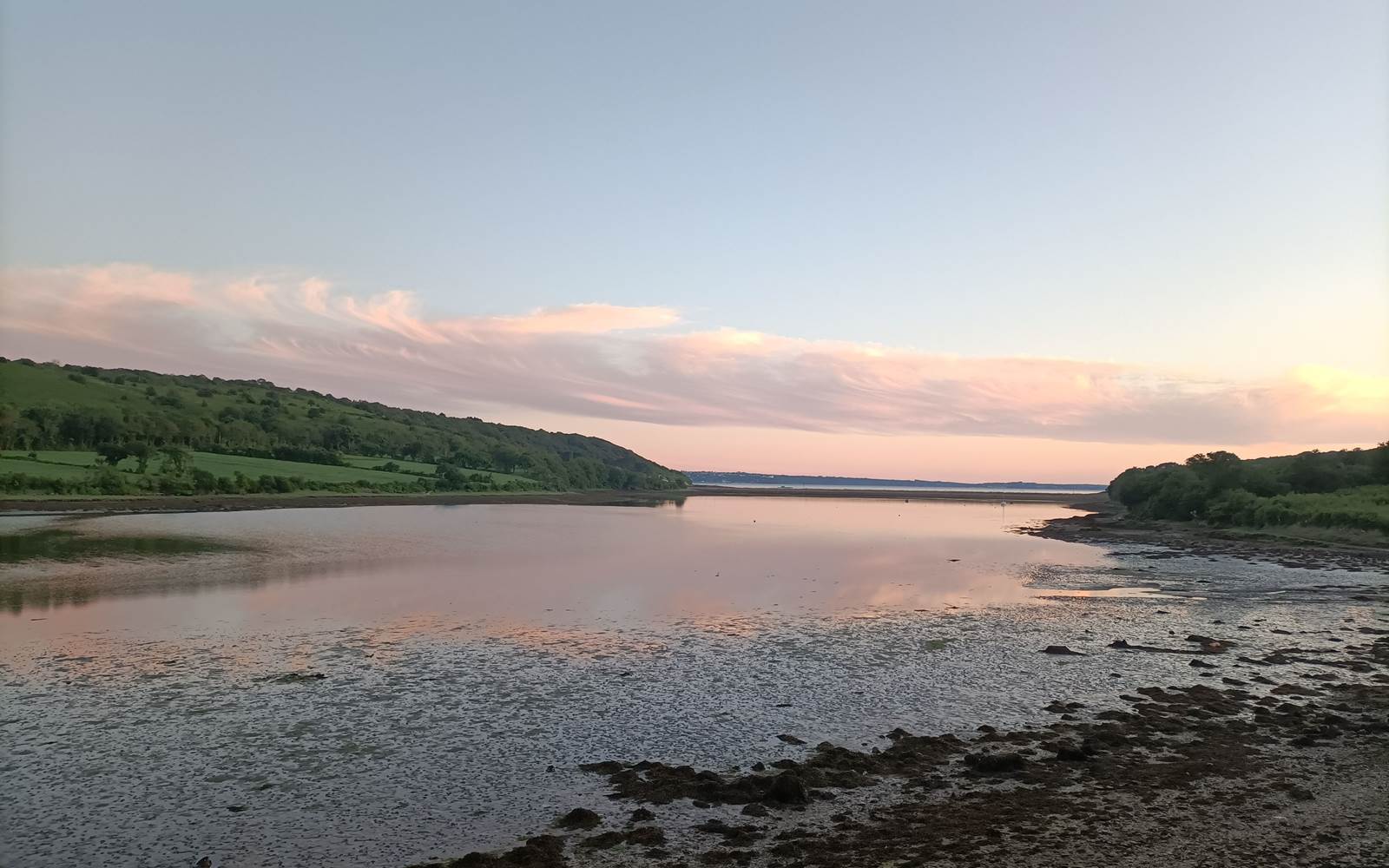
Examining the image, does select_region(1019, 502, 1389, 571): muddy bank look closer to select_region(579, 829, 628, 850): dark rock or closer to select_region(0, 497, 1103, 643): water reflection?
select_region(0, 497, 1103, 643): water reflection

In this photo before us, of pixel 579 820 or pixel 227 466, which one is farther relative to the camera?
pixel 227 466

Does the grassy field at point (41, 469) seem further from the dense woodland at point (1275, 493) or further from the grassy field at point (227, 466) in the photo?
the dense woodland at point (1275, 493)

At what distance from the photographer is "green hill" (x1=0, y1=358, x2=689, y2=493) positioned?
3339 inches

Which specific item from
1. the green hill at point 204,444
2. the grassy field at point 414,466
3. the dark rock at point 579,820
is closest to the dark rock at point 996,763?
the dark rock at point 579,820

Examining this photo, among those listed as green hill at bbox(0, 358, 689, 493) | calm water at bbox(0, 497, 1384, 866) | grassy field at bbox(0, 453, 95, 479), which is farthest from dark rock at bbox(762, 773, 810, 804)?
grassy field at bbox(0, 453, 95, 479)

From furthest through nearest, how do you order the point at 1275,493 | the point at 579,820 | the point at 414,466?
the point at 414,466 → the point at 1275,493 → the point at 579,820

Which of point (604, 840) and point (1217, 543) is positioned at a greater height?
point (1217, 543)

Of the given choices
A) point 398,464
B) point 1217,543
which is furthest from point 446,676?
point 398,464

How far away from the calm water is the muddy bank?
28.3 feet

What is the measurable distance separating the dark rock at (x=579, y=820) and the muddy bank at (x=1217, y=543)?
47636 millimetres

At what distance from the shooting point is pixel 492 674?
18.5 metres

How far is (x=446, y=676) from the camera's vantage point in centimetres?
1822

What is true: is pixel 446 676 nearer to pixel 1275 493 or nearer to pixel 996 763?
pixel 996 763

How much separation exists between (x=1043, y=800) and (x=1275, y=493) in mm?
89565
